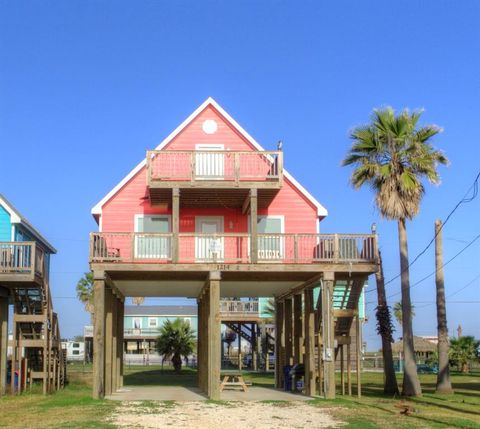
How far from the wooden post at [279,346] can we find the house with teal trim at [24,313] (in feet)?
29.0

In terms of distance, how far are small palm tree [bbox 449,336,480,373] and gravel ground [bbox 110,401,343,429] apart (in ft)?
119

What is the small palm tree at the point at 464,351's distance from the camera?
5472cm

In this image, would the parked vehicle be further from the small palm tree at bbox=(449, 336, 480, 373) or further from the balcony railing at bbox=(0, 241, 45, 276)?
the balcony railing at bbox=(0, 241, 45, 276)

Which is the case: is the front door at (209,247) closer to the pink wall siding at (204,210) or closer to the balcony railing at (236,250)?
the balcony railing at (236,250)

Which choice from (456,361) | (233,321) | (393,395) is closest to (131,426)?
(393,395)

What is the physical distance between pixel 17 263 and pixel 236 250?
24.7ft

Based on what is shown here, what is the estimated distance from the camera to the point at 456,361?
5569cm

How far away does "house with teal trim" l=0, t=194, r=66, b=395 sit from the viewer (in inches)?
1012

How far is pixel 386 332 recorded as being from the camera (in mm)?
27797

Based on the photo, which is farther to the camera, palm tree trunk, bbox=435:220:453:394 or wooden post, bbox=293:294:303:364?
palm tree trunk, bbox=435:220:453:394

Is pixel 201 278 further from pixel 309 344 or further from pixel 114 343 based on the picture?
pixel 114 343

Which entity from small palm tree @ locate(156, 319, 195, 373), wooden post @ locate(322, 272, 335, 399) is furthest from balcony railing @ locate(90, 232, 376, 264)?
small palm tree @ locate(156, 319, 195, 373)

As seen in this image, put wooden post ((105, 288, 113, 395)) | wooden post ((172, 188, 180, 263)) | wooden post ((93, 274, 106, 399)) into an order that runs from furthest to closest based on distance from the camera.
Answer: wooden post ((105, 288, 113, 395)), wooden post ((172, 188, 180, 263)), wooden post ((93, 274, 106, 399))

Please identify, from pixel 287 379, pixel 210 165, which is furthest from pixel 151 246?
pixel 287 379
